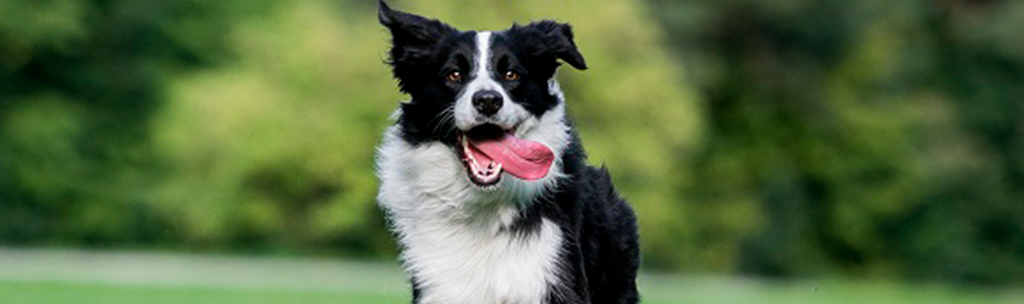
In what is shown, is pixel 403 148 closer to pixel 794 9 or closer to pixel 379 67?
pixel 379 67

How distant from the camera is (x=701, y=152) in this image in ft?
154

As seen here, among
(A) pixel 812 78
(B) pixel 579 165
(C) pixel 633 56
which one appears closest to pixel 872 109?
(A) pixel 812 78

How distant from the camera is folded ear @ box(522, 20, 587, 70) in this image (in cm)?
848

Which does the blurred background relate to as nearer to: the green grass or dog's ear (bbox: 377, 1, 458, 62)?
the green grass

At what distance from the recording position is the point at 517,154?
809cm

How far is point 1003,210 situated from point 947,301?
14.4 metres

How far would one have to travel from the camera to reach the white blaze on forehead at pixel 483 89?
26.0 ft

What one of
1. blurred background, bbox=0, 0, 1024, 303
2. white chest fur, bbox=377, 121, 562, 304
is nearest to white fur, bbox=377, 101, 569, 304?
white chest fur, bbox=377, 121, 562, 304

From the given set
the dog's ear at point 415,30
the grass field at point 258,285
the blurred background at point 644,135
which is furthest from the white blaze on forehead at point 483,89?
the blurred background at point 644,135

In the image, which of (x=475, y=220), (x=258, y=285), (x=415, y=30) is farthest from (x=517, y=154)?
(x=258, y=285)

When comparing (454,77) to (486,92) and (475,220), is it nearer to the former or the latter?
(486,92)

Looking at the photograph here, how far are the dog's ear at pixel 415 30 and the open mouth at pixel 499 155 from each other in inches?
21.2

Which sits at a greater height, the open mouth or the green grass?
the green grass

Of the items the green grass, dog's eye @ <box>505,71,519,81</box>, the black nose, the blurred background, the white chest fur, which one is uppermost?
the blurred background
